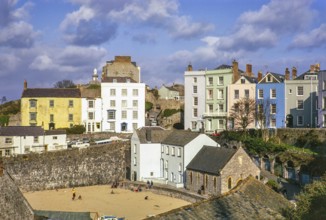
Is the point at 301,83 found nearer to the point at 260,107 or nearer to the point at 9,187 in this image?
the point at 260,107

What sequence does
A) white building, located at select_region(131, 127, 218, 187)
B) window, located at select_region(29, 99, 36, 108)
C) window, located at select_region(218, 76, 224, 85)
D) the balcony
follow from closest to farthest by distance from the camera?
1. white building, located at select_region(131, 127, 218, 187)
2. the balcony
3. window, located at select_region(218, 76, 224, 85)
4. window, located at select_region(29, 99, 36, 108)

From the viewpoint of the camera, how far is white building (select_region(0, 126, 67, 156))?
2282 inches

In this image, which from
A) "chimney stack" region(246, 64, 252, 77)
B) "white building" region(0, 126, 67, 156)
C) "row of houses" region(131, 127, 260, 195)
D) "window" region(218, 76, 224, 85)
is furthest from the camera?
"chimney stack" region(246, 64, 252, 77)

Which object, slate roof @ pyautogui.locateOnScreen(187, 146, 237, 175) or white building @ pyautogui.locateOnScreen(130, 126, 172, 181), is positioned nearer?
slate roof @ pyautogui.locateOnScreen(187, 146, 237, 175)

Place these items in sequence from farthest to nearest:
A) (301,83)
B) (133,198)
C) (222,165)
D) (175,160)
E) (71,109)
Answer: (71,109), (301,83), (175,160), (133,198), (222,165)

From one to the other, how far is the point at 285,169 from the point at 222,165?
757cm

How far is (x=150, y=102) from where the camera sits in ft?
276

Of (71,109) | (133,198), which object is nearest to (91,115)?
(71,109)

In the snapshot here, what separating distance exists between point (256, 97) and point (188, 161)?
19.3m

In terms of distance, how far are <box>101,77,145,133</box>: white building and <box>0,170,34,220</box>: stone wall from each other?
59.0 m

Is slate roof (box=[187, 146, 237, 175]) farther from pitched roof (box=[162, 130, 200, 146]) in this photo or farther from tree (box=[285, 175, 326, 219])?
tree (box=[285, 175, 326, 219])

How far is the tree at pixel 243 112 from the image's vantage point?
201 ft

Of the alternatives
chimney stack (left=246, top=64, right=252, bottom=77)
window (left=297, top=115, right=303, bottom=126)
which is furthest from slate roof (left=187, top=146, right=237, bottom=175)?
chimney stack (left=246, top=64, right=252, bottom=77)

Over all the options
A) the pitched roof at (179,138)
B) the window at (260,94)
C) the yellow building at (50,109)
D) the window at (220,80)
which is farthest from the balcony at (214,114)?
the yellow building at (50,109)
